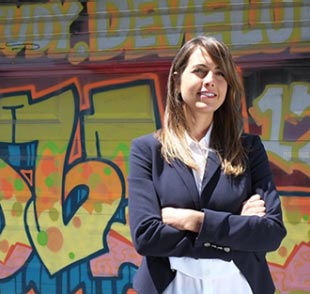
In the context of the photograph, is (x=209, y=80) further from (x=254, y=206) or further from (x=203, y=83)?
(x=254, y=206)

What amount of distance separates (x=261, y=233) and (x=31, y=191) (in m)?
2.83

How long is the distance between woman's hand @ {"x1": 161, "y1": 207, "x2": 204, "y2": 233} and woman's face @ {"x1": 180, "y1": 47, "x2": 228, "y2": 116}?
363 millimetres

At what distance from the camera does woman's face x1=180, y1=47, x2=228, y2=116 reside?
7.33 ft

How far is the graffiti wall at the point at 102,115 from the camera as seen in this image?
422 cm

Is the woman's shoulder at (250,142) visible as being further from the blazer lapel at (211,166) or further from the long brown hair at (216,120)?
the blazer lapel at (211,166)

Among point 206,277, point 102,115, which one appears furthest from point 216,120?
point 102,115

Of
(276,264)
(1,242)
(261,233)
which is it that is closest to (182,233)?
(261,233)

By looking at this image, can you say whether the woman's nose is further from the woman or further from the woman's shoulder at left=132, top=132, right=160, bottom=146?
the woman's shoulder at left=132, top=132, right=160, bottom=146

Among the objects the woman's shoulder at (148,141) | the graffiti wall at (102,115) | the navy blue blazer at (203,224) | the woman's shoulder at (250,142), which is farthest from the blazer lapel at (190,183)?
the graffiti wall at (102,115)

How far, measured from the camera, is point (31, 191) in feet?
15.5

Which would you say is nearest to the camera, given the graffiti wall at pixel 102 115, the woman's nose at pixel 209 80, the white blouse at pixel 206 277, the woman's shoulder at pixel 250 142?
the white blouse at pixel 206 277

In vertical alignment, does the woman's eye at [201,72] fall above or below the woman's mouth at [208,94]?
above

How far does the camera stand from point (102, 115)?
15.0 ft

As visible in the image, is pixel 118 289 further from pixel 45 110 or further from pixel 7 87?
pixel 7 87
